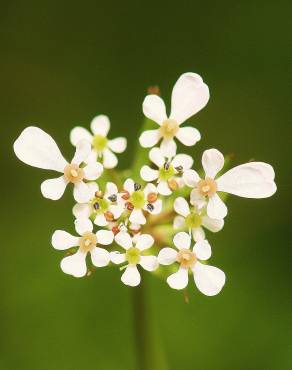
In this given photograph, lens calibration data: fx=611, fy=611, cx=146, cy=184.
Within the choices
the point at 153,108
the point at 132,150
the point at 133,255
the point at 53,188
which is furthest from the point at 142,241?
the point at 132,150

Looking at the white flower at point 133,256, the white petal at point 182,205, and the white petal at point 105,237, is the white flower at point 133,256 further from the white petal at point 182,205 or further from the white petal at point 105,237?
the white petal at point 182,205

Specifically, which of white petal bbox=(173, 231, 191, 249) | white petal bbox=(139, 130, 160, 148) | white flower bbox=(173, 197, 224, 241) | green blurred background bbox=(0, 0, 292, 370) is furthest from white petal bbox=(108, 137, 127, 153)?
green blurred background bbox=(0, 0, 292, 370)

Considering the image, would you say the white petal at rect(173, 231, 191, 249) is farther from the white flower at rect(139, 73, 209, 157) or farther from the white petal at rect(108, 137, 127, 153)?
the white petal at rect(108, 137, 127, 153)

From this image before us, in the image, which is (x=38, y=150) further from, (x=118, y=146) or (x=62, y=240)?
(x=118, y=146)

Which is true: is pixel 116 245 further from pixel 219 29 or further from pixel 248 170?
pixel 219 29
